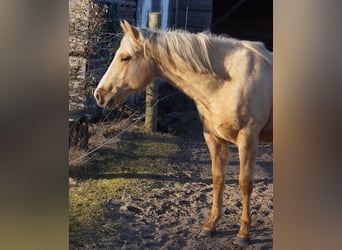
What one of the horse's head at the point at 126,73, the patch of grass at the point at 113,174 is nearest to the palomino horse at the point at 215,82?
the horse's head at the point at 126,73

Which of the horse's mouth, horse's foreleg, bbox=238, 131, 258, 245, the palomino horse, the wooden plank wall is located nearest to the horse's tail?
the palomino horse

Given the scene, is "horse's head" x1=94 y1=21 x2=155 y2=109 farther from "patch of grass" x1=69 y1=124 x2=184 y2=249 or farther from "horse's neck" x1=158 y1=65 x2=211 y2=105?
"patch of grass" x1=69 y1=124 x2=184 y2=249

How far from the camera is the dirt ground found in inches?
123

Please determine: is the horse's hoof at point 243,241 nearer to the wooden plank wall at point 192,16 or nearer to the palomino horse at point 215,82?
the palomino horse at point 215,82

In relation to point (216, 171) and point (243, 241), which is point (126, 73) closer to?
point (216, 171)

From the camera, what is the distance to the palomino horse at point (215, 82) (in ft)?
10.0

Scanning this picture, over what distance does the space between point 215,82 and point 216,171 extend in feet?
1.82
